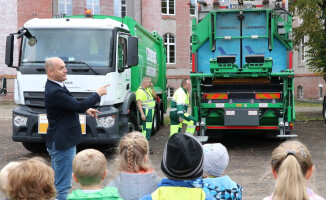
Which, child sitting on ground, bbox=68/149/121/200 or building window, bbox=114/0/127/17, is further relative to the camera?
building window, bbox=114/0/127/17

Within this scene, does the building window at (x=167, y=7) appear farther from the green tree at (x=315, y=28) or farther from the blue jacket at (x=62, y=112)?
the blue jacket at (x=62, y=112)

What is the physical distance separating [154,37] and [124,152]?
A: 40.2 ft

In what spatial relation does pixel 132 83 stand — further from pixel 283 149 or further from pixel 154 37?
pixel 283 149

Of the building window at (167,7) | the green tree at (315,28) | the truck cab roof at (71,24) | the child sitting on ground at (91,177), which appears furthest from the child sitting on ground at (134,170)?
the building window at (167,7)

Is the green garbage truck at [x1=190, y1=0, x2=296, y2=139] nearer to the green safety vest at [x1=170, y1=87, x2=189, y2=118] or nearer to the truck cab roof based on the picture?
the green safety vest at [x1=170, y1=87, x2=189, y2=118]

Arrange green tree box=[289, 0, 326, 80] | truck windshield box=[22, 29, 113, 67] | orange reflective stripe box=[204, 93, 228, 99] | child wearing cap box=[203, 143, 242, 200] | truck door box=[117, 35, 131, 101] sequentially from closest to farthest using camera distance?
child wearing cap box=[203, 143, 242, 200] < truck windshield box=[22, 29, 113, 67] < truck door box=[117, 35, 131, 101] < orange reflective stripe box=[204, 93, 228, 99] < green tree box=[289, 0, 326, 80]

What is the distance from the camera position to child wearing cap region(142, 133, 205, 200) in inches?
108

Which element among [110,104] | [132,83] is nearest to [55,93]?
[110,104]

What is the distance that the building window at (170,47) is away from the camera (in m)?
35.3

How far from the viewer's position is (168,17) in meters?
34.8

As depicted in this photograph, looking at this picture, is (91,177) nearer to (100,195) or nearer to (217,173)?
(100,195)

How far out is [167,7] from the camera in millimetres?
34875

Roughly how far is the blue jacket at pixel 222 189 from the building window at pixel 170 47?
32.3m

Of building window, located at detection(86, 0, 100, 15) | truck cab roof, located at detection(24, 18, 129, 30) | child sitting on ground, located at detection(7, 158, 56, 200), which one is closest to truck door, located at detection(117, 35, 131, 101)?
truck cab roof, located at detection(24, 18, 129, 30)
